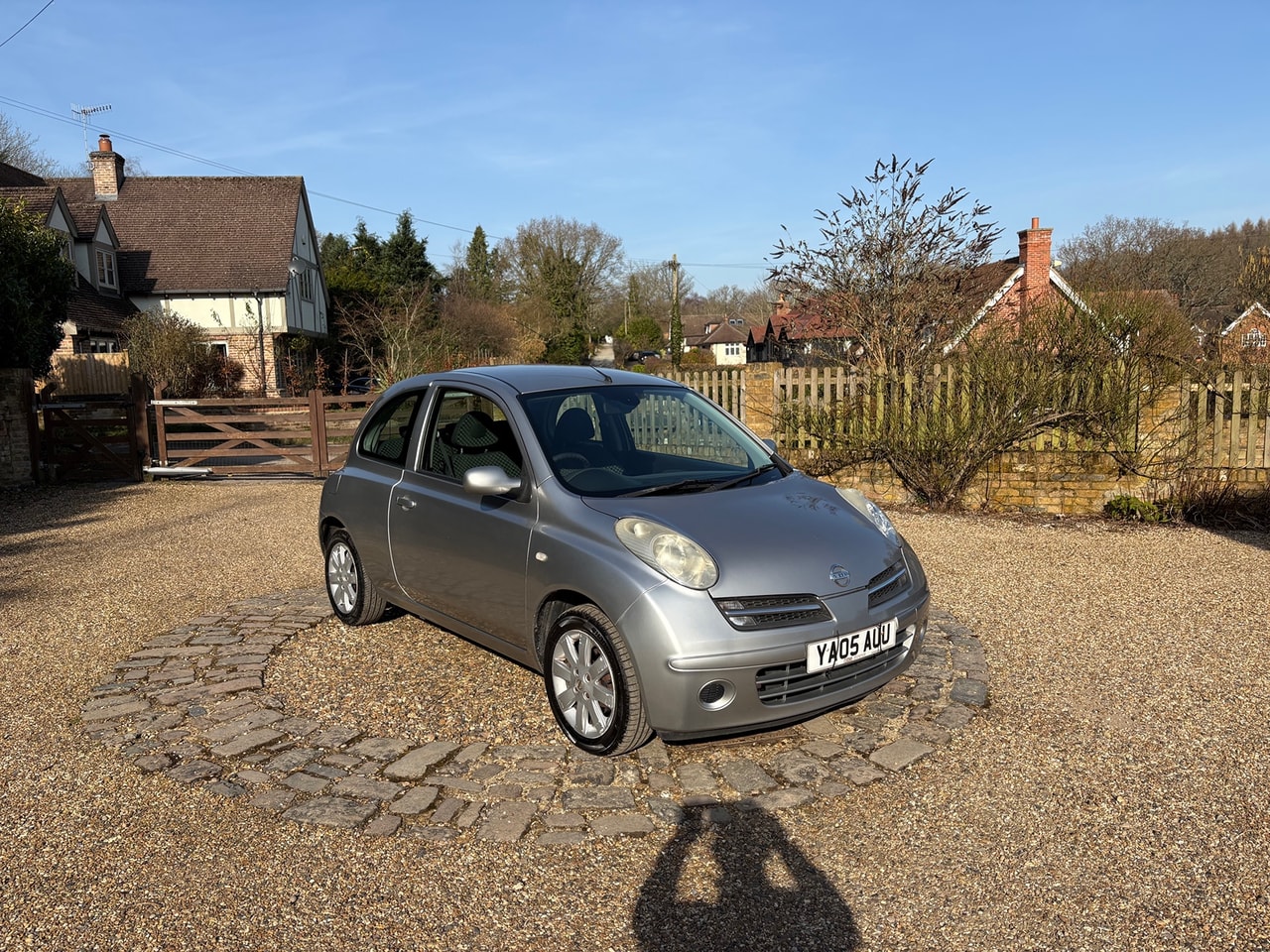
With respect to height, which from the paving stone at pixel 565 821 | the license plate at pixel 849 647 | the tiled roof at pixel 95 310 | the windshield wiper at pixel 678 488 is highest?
the tiled roof at pixel 95 310

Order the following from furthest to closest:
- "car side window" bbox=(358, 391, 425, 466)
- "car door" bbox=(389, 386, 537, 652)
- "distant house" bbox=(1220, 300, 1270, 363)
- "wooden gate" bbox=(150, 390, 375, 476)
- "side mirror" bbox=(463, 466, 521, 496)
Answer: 1. "wooden gate" bbox=(150, 390, 375, 476)
2. "distant house" bbox=(1220, 300, 1270, 363)
3. "car side window" bbox=(358, 391, 425, 466)
4. "car door" bbox=(389, 386, 537, 652)
5. "side mirror" bbox=(463, 466, 521, 496)

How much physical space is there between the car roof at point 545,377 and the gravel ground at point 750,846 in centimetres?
167

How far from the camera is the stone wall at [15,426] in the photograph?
13.8 m

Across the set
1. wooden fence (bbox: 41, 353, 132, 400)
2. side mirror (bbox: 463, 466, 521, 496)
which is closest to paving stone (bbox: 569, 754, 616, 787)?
side mirror (bbox: 463, 466, 521, 496)

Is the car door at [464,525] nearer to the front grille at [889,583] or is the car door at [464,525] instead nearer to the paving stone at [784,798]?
the paving stone at [784,798]

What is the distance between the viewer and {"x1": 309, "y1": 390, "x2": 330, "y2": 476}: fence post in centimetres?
1511

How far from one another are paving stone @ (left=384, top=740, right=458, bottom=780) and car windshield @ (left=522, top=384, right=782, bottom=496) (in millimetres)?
1361

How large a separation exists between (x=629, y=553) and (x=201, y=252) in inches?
1502

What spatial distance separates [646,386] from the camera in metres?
5.45

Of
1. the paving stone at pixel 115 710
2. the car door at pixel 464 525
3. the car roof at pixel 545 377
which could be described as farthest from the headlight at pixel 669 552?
the paving stone at pixel 115 710

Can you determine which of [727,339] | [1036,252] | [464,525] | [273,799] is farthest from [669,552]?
[727,339]

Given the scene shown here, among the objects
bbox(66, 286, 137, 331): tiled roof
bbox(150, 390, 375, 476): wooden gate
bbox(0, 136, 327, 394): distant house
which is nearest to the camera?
bbox(150, 390, 375, 476): wooden gate

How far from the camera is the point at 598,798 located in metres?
3.81

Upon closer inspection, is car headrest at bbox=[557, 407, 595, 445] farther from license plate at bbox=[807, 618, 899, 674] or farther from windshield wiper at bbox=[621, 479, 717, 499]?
license plate at bbox=[807, 618, 899, 674]
